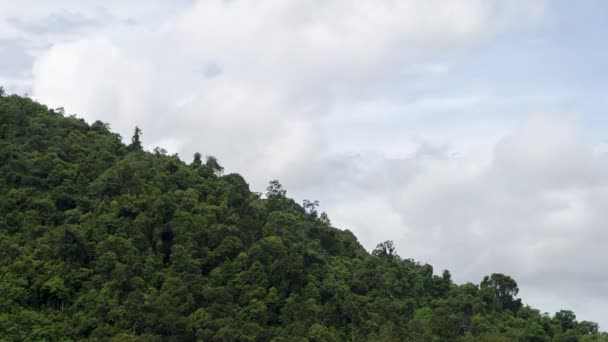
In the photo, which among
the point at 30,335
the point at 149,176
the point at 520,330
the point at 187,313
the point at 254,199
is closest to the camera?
the point at 30,335

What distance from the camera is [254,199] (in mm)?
79938

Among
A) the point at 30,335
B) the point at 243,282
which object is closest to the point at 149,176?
the point at 243,282

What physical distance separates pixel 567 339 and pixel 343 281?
16.5 m

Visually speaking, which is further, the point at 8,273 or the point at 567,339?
the point at 567,339

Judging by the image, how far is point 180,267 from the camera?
61.6 meters

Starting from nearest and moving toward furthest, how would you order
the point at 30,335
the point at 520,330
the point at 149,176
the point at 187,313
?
the point at 30,335 → the point at 187,313 → the point at 520,330 → the point at 149,176

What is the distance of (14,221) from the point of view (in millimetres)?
63062

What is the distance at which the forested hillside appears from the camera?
2191 inches

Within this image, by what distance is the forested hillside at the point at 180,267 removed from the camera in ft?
183

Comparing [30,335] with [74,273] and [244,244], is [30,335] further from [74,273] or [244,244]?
[244,244]

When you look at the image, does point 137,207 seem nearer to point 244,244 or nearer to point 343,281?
point 244,244

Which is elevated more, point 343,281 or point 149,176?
point 149,176

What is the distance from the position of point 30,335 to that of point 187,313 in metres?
9.48

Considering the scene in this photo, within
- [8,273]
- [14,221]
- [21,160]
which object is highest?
[21,160]
